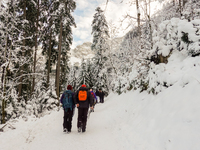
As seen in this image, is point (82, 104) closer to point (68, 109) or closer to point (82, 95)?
point (82, 95)

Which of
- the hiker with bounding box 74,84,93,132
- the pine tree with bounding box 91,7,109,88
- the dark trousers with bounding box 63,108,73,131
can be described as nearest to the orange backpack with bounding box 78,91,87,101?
the hiker with bounding box 74,84,93,132

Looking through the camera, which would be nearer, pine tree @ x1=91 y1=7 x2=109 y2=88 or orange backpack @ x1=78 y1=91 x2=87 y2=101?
orange backpack @ x1=78 y1=91 x2=87 y2=101

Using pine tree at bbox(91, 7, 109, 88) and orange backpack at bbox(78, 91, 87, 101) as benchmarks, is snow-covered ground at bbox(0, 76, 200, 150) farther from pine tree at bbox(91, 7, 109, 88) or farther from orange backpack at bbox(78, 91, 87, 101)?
pine tree at bbox(91, 7, 109, 88)

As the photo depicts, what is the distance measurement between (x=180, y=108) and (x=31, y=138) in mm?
4662

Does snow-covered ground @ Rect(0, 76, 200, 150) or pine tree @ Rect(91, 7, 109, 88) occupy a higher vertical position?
pine tree @ Rect(91, 7, 109, 88)

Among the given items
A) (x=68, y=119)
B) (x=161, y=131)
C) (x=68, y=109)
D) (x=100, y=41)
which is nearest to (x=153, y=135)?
(x=161, y=131)

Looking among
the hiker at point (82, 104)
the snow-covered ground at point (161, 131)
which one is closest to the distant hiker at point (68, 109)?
the hiker at point (82, 104)

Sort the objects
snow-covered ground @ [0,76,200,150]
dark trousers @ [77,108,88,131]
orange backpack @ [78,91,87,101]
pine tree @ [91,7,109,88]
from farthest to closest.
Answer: pine tree @ [91,7,109,88]
orange backpack @ [78,91,87,101]
dark trousers @ [77,108,88,131]
snow-covered ground @ [0,76,200,150]

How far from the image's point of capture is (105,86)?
24781mm

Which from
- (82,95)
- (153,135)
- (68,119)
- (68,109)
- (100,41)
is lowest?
(68,119)

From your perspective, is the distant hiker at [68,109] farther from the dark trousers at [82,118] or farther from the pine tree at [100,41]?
the pine tree at [100,41]

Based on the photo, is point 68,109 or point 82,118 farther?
point 68,109

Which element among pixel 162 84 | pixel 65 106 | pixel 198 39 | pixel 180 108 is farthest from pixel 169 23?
pixel 65 106

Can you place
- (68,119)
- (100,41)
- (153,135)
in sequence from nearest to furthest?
1. (153,135)
2. (68,119)
3. (100,41)
